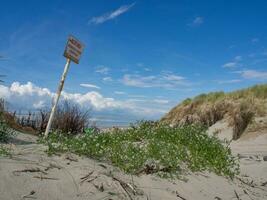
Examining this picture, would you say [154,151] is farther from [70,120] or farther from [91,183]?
[70,120]

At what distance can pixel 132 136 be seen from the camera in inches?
344

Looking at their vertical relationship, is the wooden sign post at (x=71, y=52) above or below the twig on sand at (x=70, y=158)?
above

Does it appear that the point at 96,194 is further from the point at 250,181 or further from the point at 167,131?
the point at 167,131

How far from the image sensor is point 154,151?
6746 mm

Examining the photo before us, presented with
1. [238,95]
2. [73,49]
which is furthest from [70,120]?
[238,95]

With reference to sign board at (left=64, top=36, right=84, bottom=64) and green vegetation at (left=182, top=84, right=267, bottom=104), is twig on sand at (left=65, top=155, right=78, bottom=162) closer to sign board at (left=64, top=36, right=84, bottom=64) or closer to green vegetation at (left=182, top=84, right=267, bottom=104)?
sign board at (left=64, top=36, right=84, bottom=64)

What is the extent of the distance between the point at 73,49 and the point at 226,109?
10736 millimetres

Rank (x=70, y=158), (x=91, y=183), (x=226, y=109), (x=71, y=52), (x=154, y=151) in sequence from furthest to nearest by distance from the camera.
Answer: (x=226, y=109)
(x=71, y=52)
(x=154, y=151)
(x=70, y=158)
(x=91, y=183)

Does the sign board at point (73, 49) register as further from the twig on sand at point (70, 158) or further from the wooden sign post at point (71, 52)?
the twig on sand at point (70, 158)

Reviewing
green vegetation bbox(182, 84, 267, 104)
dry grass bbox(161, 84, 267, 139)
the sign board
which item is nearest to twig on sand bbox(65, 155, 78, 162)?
the sign board

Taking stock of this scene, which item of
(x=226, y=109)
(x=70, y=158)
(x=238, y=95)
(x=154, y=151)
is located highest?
(x=238, y=95)

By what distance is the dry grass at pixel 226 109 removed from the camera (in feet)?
51.1

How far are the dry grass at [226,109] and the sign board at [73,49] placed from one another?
6118 millimetres

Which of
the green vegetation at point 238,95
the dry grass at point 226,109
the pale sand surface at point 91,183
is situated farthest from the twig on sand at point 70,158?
the green vegetation at point 238,95
